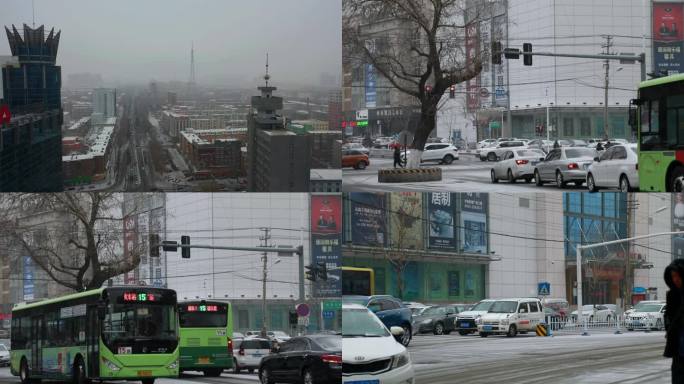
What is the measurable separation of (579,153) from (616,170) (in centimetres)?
203

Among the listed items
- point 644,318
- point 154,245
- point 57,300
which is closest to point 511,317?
point 644,318

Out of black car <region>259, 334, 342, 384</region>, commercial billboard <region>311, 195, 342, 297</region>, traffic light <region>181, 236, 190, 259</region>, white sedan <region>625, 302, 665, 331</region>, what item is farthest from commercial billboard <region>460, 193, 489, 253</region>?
traffic light <region>181, 236, 190, 259</region>

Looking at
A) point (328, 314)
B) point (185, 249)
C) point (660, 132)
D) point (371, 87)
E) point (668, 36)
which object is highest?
point (668, 36)

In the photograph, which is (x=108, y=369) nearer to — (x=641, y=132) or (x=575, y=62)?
(x=641, y=132)

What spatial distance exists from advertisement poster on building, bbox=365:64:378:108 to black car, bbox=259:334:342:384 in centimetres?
905

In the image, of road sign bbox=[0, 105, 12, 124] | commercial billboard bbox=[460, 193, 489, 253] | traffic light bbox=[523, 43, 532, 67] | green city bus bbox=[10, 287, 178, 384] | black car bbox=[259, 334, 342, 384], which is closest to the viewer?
commercial billboard bbox=[460, 193, 489, 253]

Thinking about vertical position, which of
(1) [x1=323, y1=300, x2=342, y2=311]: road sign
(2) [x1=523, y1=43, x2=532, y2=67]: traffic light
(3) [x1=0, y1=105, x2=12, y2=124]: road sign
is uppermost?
(2) [x1=523, y1=43, x2=532, y2=67]: traffic light

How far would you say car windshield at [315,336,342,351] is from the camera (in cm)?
1490

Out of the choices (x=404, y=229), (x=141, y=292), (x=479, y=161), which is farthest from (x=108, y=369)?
(x=479, y=161)

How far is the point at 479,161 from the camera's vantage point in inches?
920

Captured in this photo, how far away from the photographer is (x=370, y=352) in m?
11.7

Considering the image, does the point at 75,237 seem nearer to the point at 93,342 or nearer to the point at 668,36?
the point at 93,342

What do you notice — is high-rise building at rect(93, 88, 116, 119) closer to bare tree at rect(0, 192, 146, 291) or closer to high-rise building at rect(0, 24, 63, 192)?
high-rise building at rect(0, 24, 63, 192)

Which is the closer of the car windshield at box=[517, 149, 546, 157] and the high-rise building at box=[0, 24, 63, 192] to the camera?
the high-rise building at box=[0, 24, 63, 192]
